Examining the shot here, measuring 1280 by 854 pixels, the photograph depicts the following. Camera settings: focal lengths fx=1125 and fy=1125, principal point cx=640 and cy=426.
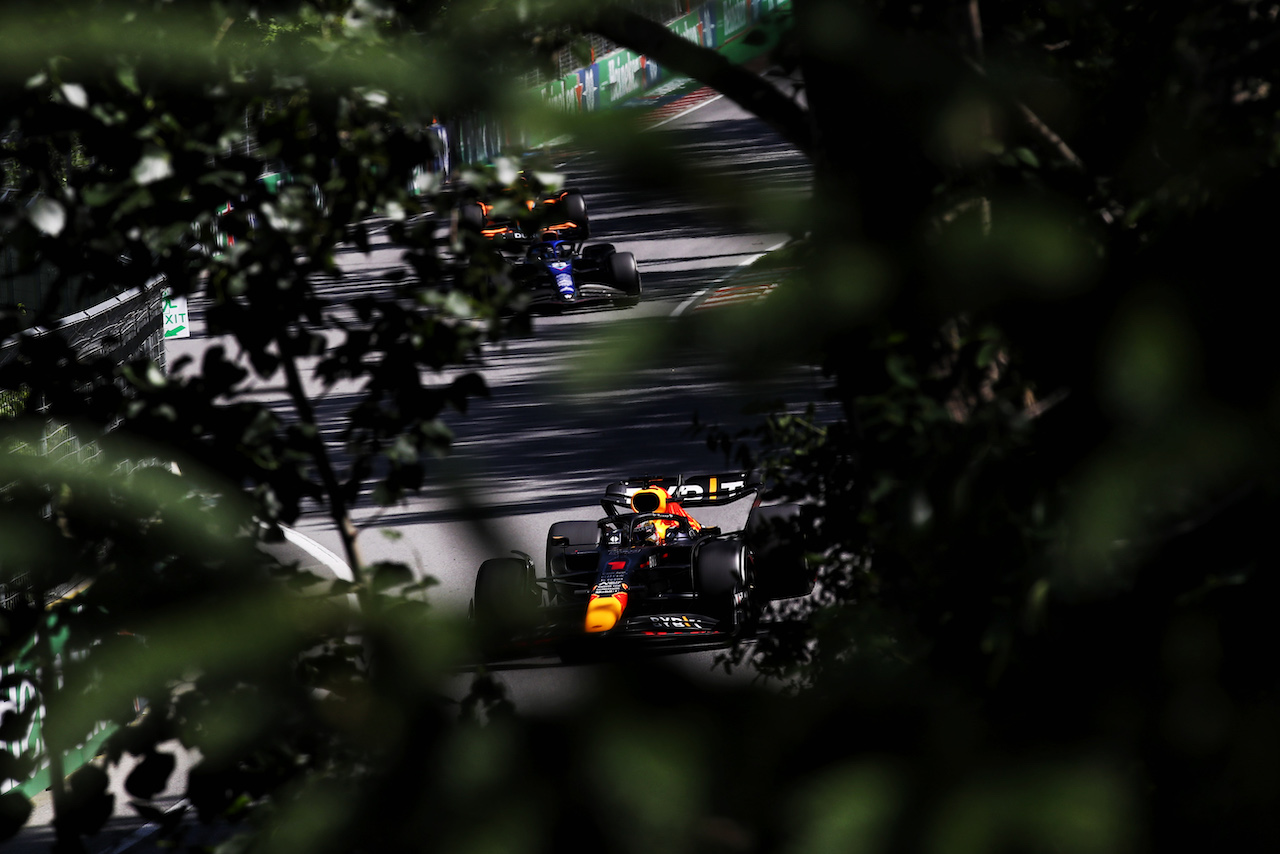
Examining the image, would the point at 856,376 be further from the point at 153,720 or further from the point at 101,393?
the point at 101,393

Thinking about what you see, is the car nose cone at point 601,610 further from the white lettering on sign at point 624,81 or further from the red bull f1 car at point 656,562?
the white lettering on sign at point 624,81

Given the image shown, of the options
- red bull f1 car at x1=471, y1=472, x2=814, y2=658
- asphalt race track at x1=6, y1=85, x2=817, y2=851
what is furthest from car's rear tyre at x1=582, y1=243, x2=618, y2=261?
red bull f1 car at x1=471, y1=472, x2=814, y2=658

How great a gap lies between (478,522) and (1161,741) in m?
0.45

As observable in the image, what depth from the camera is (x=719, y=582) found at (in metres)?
8.35

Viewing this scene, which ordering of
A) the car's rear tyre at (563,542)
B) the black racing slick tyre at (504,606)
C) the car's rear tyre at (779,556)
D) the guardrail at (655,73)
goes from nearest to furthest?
the guardrail at (655,73) → the black racing slick tyre at (504,606) → the car's rear tyre at (779,556) → the car's rear tyre at (563,542)

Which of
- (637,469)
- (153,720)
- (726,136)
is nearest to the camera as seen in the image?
(726,136)

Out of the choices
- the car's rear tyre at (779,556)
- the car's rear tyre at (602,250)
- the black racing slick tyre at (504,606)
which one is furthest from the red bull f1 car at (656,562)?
the black racing slick tyre at (504,606)

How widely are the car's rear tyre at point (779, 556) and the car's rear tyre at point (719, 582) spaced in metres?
4.02

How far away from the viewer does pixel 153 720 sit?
1.50 m

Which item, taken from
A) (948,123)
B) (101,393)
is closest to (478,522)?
(948,123)

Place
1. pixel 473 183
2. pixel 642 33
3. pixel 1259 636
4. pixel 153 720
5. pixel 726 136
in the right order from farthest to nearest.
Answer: pixel 473 183 → pixel 153 720 → pixel 642 33 → pixel 1259 636 → pixel 726 136

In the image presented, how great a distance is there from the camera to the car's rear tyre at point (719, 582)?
8352 mm

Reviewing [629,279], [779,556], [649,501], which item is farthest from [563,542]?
[629,279]

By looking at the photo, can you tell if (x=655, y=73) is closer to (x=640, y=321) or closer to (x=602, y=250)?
(x=640, y=321)
